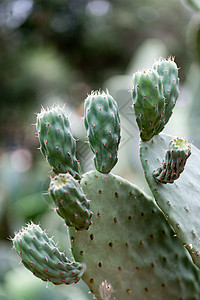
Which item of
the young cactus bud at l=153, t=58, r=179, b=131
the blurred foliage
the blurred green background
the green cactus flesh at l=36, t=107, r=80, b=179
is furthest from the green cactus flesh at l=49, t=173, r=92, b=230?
the blurred foliage

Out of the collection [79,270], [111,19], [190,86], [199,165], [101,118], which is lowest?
[111,19]

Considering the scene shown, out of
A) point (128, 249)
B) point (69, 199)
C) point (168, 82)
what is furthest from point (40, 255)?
point (168, 82)

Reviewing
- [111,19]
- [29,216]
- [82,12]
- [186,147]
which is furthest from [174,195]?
[111,19]

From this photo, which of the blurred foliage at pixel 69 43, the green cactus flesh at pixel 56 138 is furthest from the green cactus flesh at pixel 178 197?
the blurred foliage at pixel 69 43

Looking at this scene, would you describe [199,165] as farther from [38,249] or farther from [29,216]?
[29,216]

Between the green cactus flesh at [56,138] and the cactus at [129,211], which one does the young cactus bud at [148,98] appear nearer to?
the cactus at [129,211]

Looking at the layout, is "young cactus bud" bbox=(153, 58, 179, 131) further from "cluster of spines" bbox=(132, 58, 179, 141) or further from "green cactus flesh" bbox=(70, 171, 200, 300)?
"green cactus flesh" bbox=(70, 171, 200, 300)
